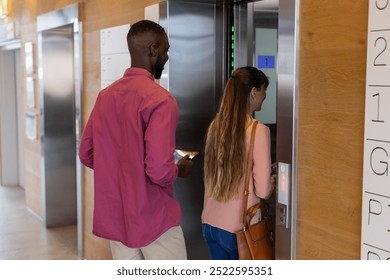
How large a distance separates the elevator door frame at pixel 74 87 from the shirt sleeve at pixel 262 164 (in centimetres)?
242

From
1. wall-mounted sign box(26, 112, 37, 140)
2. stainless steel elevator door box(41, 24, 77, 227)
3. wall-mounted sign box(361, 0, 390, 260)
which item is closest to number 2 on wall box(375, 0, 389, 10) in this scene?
wall-mounted sign box(361, 0, 390, 260)

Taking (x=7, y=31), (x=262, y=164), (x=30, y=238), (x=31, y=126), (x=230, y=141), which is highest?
A: (x=7, y=31)

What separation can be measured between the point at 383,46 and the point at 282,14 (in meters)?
0.59

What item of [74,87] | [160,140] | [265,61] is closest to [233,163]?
[160,140]

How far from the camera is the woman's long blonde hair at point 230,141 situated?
2.66 m

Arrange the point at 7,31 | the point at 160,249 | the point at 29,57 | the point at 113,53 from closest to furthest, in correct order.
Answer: the point at 160,249, the point at 113,53, the point at 29,57, the point at 7,31

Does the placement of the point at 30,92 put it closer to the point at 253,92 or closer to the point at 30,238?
the point at 30,238

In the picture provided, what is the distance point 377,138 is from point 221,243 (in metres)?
1.05

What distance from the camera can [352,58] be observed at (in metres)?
2.14

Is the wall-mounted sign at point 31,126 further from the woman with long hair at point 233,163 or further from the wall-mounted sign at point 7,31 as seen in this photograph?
the woman with long hair at point 233,163

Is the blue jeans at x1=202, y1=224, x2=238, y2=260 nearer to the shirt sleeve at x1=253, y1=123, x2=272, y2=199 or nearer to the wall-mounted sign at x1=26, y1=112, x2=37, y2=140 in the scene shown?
the shirt sleeve at x1=253, y1=123, x2=272, y2=199

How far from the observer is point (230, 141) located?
2668 millimetres

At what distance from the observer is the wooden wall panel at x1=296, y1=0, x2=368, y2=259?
2.14m
